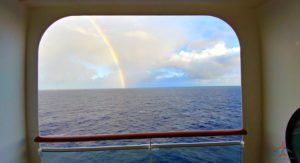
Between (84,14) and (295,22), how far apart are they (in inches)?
80.8

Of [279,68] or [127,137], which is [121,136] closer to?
[127,137]

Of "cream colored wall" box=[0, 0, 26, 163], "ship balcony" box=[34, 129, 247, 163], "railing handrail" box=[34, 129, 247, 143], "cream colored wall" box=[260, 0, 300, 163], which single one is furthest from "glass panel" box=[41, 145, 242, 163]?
"cream colored wall" box=[260, 0, 300, 163]

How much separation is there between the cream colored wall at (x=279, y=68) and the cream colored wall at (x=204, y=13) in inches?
4.3

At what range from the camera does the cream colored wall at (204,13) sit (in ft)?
7.54

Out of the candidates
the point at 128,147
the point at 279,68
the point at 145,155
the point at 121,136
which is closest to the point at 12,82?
the point at 121,136

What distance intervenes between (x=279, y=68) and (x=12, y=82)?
2.60m

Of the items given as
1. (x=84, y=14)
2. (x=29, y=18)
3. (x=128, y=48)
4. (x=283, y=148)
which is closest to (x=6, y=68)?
(x=29, y=18)

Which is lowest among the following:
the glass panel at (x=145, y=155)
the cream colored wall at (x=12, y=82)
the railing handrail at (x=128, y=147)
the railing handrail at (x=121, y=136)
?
the glass panel at (x=145, y=155)

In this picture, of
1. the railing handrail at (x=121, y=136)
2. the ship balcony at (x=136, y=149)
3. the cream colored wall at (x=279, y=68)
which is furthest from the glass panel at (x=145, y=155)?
the cream colored wall at (x=279, y=68)

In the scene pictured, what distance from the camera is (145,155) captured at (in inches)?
86.9

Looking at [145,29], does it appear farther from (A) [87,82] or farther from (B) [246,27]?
(B) [246,27]

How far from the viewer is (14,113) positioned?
2.08 metres

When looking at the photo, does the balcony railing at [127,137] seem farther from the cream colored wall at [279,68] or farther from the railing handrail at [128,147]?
the cream colored wall at [279,68]

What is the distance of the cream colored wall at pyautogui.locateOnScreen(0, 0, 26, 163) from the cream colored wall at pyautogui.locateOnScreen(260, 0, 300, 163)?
2497 millimetres
